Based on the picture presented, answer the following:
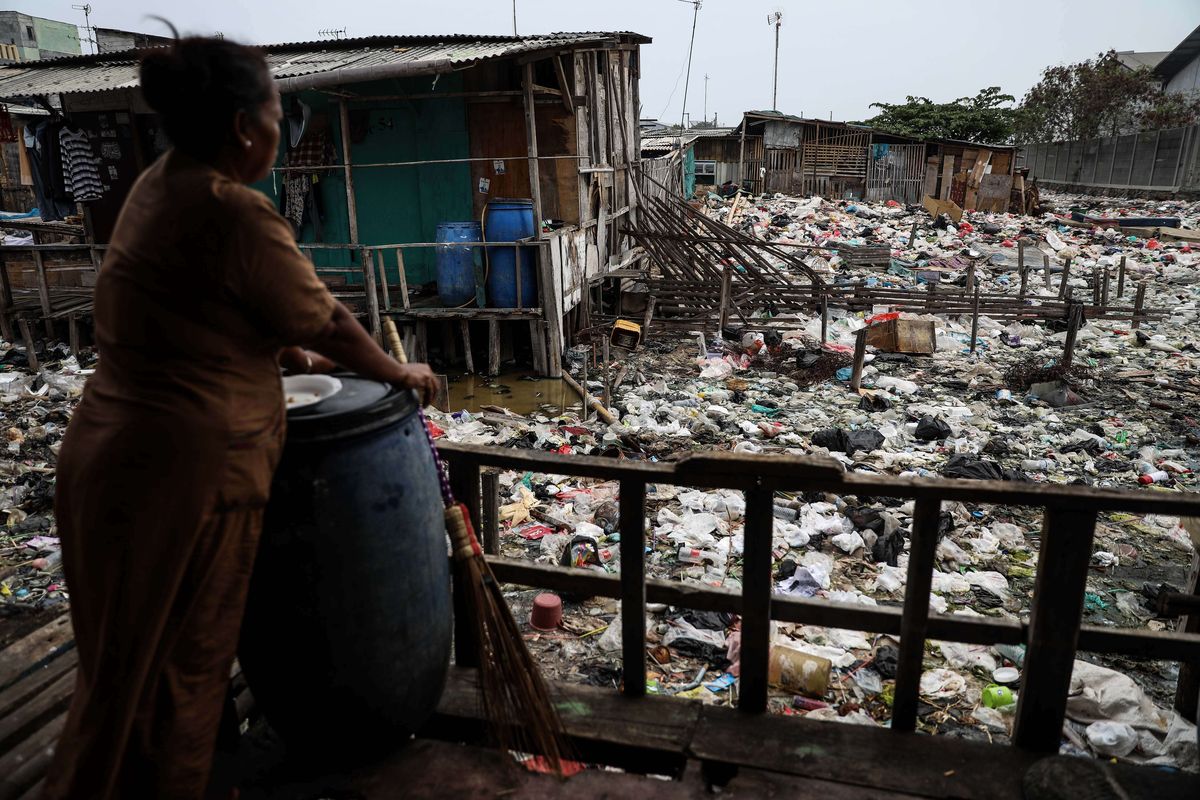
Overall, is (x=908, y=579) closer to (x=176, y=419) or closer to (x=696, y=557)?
(x=176, y=419)

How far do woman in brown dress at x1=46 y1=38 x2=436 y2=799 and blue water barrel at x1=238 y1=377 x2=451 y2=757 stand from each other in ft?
0.37

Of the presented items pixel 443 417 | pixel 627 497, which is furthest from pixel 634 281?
pixel 627 497

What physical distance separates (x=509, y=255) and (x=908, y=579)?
26.9 feet

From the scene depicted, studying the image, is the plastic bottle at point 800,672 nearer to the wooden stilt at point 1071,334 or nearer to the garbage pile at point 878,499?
the garbage pile at point 878,499

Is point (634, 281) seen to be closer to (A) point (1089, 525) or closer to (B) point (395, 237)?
(B) point (395, 237)

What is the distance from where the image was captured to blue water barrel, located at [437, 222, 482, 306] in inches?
383

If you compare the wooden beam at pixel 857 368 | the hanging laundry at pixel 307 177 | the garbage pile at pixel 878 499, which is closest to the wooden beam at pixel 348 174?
the hanging laundry at pixel 307 177

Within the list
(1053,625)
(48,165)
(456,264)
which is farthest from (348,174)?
(1053,625)

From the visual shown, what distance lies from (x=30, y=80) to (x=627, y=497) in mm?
12930

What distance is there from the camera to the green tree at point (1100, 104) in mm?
29172

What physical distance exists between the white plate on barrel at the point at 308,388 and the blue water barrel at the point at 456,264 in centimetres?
803

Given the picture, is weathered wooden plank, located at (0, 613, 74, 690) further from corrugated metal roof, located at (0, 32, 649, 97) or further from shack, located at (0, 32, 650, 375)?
shack, located at (0, 32, 650, 375)

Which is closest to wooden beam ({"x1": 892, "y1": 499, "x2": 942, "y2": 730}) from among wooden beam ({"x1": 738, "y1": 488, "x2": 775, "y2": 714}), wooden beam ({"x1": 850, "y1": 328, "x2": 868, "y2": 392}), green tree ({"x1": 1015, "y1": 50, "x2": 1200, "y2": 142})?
wooden beam ({"x1": 738, "y1": 488, "x2": 775, "y2": 714})

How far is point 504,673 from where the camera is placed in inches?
82.9
